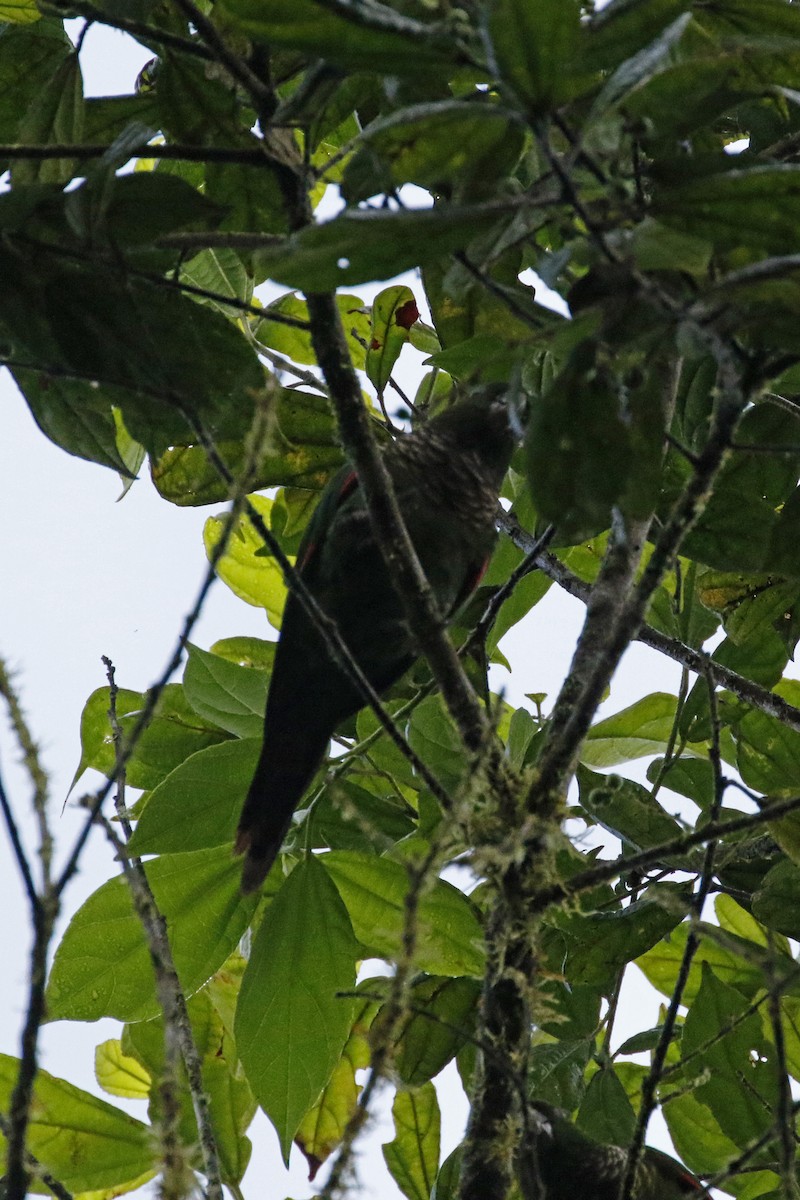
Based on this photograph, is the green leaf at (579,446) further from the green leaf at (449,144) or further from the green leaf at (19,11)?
the green leaf at (19,11)

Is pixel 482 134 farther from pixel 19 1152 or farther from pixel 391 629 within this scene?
pixel 391 629

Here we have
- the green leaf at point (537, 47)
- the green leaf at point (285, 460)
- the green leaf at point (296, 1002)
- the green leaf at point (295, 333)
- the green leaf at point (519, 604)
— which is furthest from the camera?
the green leaf at point (295, 333)

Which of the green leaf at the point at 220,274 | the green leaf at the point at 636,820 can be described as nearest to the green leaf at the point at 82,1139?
the green leaf at the point at 636,820

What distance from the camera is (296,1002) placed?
180 cm

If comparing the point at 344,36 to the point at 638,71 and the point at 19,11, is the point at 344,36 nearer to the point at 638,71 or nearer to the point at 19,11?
the point at 638,71

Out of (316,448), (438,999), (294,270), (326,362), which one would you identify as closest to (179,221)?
(326,362)

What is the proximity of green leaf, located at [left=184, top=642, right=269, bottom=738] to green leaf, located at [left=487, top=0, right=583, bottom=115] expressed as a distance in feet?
4.61

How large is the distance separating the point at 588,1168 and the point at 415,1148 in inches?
13.2

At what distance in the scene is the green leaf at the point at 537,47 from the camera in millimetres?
838

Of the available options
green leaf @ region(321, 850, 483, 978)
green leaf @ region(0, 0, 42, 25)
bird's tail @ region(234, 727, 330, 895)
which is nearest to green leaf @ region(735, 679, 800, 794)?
green leaf @ region(321, 850, 483, 978)

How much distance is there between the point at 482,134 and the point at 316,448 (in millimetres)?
1438

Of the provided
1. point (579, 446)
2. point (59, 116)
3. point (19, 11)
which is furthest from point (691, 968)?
point (19, 11)

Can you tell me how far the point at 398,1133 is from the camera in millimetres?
2184

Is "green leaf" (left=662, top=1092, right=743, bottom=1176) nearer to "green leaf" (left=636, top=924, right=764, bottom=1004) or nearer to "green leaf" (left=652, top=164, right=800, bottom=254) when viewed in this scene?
"green leaf" (left=636, top=924, right=764, bottom=1004)
